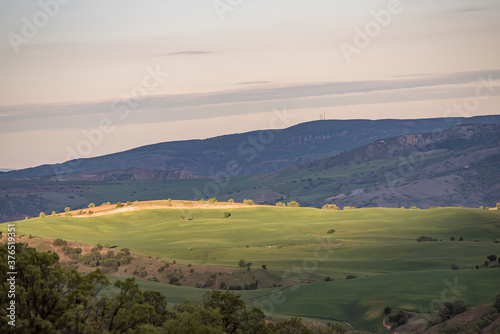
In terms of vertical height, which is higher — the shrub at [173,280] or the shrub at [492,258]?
the shrub at [492,258]

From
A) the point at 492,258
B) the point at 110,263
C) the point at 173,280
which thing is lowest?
the point at 173,280

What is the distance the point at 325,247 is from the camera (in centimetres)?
11994

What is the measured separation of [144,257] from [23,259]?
74.2 metres

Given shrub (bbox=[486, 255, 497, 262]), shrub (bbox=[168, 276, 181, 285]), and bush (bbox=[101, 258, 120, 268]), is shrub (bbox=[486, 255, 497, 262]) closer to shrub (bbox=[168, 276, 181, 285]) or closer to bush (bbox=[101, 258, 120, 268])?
shrub (bbox=[168, 276, 181, 285])

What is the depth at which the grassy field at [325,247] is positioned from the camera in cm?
7150

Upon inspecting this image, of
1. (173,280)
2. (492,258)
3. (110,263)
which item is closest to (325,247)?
(492,258)

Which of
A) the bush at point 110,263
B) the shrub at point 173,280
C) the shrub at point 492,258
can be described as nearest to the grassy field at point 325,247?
the shrub at point 492,258

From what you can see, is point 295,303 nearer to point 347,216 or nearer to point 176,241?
point 176,241

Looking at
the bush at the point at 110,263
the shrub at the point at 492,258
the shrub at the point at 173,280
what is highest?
the shrub at the point at 492,258

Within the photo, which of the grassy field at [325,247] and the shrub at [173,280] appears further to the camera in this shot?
the shrub at [173,280]

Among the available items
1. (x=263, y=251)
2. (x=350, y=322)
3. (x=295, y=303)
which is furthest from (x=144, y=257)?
(x=350, y=322)

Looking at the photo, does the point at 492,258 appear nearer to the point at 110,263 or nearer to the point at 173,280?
the point at 173,280

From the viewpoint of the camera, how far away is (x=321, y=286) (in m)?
79.6

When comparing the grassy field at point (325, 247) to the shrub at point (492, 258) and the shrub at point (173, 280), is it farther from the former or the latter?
the shrub at point (173, 280)
